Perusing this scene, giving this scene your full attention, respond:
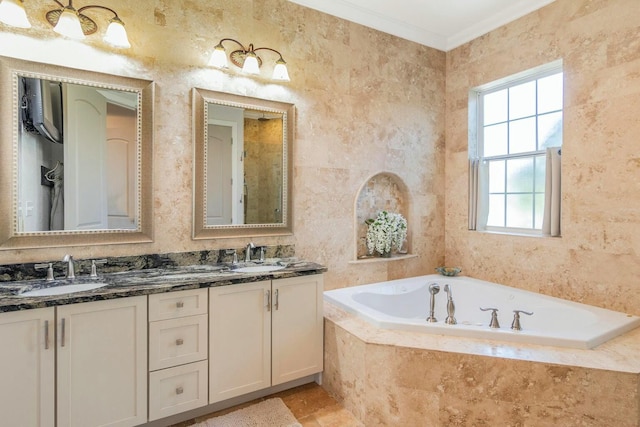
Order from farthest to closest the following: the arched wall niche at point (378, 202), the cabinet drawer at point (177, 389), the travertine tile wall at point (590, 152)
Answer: the arched wall niche at point (378, 202) < the travertine tile wall at point (590, 152) < the cabinet drawer at point (177, 389)

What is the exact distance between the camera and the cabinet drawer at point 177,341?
1811mm

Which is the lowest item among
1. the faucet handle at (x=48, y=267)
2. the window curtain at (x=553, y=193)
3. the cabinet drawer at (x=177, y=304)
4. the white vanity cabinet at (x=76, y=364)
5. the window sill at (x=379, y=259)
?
the white vanity cabinet at (x=76, y=364)

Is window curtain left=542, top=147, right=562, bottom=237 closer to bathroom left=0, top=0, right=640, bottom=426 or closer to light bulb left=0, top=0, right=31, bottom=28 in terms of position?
bathroom left=0, top=0, right=640, bottom=426

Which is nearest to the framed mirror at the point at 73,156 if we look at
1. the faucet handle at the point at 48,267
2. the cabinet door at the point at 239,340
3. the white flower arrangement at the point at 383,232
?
the faucet handle at the point at 48,267

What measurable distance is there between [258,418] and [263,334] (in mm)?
472

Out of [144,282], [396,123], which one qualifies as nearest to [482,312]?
[396,123]

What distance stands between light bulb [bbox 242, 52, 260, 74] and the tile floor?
2.26m

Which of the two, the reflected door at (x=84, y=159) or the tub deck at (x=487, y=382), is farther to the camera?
the reflected door at (x=84, y=159)

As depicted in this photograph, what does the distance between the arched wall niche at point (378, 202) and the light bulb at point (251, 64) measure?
133 cm

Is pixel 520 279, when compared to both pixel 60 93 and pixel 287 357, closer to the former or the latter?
pixel 287 357

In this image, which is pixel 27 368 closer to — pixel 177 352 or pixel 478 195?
pixel 177 352

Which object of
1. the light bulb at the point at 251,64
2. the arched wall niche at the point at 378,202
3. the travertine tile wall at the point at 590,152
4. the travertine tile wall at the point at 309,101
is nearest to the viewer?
the travertine tile wall at the point at 309,101

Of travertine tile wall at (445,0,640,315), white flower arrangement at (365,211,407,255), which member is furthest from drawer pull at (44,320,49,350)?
travertine tile wall at (445,0,640,315)

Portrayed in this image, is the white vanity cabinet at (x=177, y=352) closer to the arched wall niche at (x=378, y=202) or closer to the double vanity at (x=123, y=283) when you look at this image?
the double vanity at (x=123, y=283)
